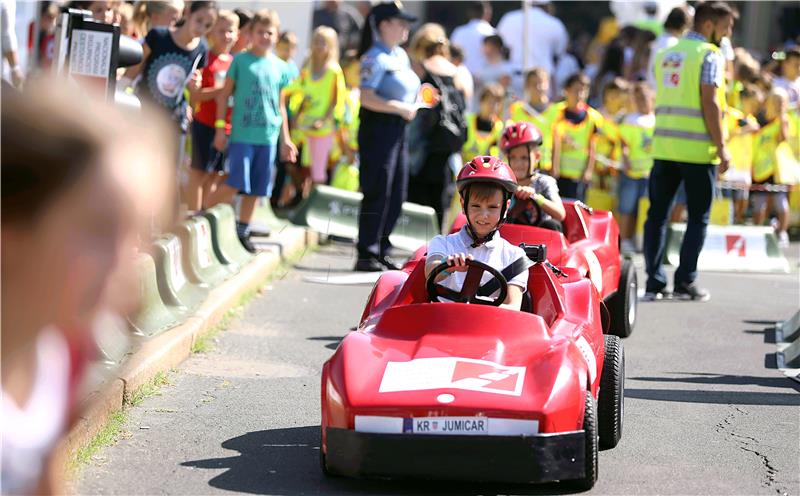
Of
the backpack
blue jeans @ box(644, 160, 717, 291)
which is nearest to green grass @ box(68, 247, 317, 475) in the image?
the backpack

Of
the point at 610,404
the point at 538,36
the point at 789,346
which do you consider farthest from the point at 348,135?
the point at 610,404

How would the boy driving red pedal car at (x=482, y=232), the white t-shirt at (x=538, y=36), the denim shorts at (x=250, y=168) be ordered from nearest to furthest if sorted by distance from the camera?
the boy driving red pedal car at (x=482, y=232) < the denim shorts at (x=250, y=168) < the white t-shirt at (x=538, y=36)

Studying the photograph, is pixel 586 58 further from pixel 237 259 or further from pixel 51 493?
pixel 51 493

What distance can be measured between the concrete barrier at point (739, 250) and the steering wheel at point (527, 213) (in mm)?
4446

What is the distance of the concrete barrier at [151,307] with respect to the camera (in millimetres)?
7273

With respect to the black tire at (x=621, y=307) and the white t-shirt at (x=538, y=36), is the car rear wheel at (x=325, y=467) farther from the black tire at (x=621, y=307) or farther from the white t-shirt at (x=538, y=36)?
the white t-shirt at (x=538, y=36)

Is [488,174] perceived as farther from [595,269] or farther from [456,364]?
[595,269]

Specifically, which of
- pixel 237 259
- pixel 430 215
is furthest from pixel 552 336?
pixel 430 215

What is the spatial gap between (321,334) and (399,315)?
303 cm

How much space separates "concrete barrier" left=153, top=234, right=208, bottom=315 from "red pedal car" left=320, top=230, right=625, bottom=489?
2.61m

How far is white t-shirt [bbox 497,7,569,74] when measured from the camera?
1722 centimetres

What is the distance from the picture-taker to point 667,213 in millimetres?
10586

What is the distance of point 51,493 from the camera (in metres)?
2.41

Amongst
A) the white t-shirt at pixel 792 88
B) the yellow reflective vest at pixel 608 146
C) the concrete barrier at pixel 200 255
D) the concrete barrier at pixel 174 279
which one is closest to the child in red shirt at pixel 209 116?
the concrete barrier at pixel 200 255
